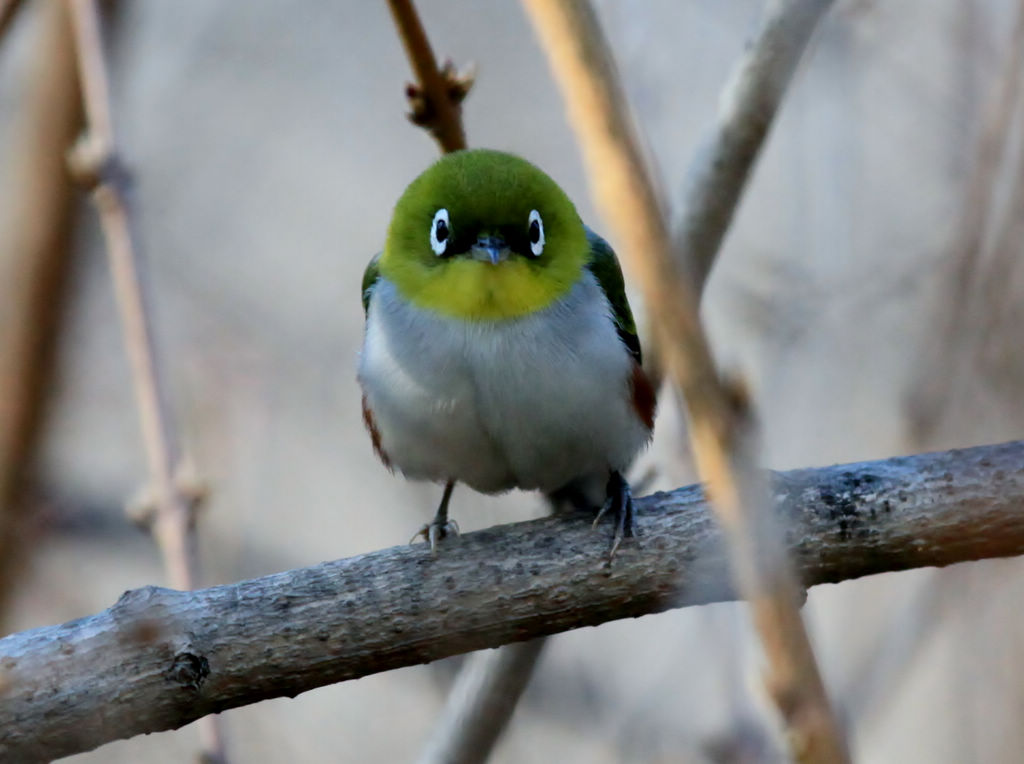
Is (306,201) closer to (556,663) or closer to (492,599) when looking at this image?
(556,663)

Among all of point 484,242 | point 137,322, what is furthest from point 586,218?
point 137,322

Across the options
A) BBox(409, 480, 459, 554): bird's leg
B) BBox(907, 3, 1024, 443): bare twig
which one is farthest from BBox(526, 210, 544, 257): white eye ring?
BBox(907, 3, 1024, 443): bare twig

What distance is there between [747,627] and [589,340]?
1028 mm

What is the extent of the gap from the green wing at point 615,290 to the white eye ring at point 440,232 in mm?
531

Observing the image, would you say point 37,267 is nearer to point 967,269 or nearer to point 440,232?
point 440,232

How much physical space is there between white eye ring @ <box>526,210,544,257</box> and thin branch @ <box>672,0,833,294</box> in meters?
0.42

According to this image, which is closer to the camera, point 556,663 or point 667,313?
point 667,313

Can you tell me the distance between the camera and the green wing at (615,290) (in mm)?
3971

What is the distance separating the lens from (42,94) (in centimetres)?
479

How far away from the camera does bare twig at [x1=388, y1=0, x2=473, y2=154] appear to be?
3.28 metres

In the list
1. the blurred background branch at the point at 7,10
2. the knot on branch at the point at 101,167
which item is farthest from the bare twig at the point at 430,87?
the blurred background branch at the point at 7,10

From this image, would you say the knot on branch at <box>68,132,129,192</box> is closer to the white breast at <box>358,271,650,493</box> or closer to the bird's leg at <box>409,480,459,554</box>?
the white breast at <box>358,271,650,493</box>

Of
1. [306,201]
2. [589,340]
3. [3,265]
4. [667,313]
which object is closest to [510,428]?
[589,340]

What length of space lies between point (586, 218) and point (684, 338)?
534 centimetres
